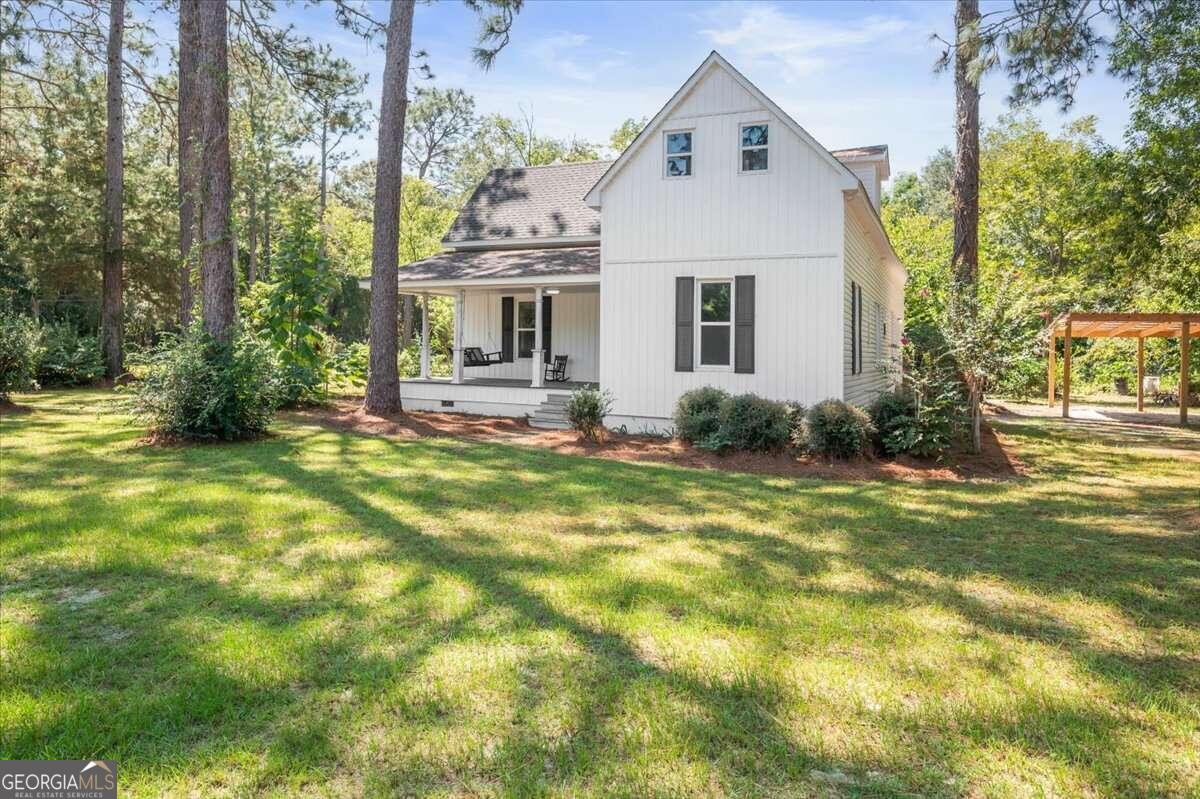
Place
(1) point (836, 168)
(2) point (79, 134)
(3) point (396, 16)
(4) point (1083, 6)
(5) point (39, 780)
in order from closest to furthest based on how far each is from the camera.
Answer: (5) point (39, 780) → (4) point (1083, 6) → (1) point (836, 168) → (3) point (396, 16) → (2) point (79, 134)

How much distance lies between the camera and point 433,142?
36.2 meters

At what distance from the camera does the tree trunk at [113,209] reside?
19.2 m

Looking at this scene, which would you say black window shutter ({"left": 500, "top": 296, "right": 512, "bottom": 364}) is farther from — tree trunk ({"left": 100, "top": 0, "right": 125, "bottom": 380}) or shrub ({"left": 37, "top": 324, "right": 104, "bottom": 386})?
shrub ({"left": 37, "top": 324, "right": 104, "bottom": 386})

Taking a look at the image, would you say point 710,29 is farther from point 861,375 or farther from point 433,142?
point 433,142

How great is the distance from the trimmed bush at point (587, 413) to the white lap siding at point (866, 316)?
3994 millimetres

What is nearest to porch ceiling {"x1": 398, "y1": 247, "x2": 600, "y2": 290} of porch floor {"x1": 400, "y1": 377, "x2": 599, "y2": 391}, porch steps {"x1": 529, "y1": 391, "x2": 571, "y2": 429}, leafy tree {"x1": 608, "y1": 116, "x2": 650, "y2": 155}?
porch floor {"x1": 400, "y1": 377, "x2": 599, "y2": 391}

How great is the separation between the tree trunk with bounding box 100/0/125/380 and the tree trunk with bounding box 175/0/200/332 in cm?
287

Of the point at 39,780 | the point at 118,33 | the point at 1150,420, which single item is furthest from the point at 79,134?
the point at 1150,420

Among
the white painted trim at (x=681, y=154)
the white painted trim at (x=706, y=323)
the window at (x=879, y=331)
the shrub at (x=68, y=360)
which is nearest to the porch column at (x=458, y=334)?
the white painted trim at (x=681, y=154)

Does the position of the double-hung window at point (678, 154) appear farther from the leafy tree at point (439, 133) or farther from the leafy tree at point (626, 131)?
the leafy tree at point (439, 133)

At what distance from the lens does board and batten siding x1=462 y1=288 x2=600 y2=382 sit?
1688 cm

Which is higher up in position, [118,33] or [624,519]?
[118,33]

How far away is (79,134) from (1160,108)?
30.6m

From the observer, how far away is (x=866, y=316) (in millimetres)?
14602
